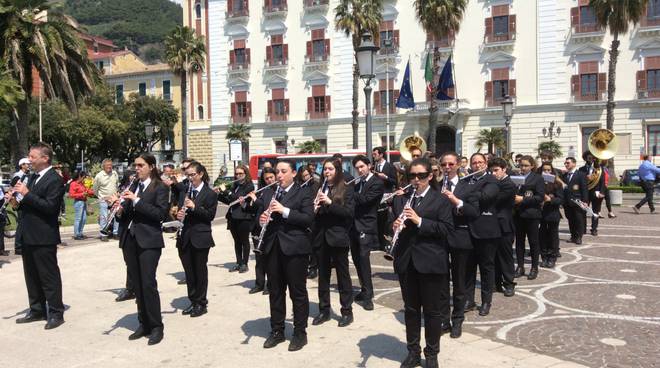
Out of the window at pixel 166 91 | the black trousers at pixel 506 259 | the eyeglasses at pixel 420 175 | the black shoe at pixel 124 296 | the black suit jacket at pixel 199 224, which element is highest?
the window at pixel 166 91

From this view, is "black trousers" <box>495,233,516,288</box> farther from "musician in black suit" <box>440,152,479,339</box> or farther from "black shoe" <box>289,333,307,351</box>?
"black shoe" <box>289,333,307,351</box>

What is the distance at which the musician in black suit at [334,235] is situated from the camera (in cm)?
690

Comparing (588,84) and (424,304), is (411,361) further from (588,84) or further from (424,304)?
(588,84)

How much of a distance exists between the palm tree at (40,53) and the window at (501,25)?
2728cm

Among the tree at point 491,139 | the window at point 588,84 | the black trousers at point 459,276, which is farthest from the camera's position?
the tree at point 491,139

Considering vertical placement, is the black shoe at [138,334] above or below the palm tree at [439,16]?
below

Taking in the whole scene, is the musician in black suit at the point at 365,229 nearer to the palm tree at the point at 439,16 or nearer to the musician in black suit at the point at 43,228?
the musician in black suit at the point at 43,228

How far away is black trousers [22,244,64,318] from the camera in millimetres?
7160

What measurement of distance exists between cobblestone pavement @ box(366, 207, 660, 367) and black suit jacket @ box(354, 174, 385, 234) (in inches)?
41.3

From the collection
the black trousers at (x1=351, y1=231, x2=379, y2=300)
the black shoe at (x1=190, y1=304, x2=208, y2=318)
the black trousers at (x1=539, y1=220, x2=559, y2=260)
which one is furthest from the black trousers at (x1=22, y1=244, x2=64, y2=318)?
the black trousers at (x1=539, y1=220, x2=559, y2=260)

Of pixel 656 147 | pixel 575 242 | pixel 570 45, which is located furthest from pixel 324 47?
pixel 575 242

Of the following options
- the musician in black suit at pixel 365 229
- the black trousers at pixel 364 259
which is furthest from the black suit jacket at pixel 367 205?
the black trousers at pixel 364 259

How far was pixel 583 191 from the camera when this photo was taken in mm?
12664

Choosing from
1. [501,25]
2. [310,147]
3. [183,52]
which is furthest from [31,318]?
[183,52]
